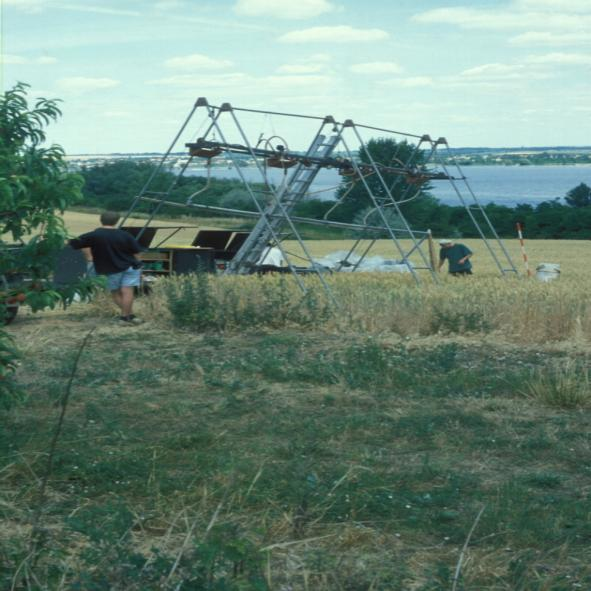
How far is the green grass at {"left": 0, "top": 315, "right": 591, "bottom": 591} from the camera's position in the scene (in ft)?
15.4

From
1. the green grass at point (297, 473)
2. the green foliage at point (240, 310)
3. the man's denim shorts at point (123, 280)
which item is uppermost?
the man's denim shorts at point (123, 280)

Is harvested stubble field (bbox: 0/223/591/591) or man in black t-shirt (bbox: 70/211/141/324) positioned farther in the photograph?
man in black t-shirt (bbox: 70/211/141/324)

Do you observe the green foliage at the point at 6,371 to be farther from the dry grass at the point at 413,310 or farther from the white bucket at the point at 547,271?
the white bucket at the point at 547,271

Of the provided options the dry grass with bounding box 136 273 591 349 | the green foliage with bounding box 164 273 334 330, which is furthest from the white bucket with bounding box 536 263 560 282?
the green foliage with bounding box 164 273 334 330

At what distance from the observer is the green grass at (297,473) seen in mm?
4691

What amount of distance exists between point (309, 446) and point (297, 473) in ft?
3.18

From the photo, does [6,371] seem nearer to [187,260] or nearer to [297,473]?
[297,473]

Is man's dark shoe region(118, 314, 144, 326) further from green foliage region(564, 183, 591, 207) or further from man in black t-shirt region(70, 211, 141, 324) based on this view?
green foliage region(564, 183, 591, 207)

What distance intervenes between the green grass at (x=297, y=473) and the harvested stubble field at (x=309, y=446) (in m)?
0.02

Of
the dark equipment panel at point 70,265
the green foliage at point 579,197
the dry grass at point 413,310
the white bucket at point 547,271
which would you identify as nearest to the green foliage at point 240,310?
the dry grass at point 413,310

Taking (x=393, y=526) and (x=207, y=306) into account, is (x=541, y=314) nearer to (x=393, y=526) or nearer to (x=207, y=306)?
(x=207, y=306)

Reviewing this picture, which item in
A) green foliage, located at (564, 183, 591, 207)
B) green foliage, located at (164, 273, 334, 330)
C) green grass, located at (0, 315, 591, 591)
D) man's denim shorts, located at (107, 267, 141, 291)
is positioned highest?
green foliage, located at (564, 183, 591, 207)

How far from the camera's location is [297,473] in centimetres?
650

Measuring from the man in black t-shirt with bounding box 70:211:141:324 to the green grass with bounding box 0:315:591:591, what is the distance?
2.78m
